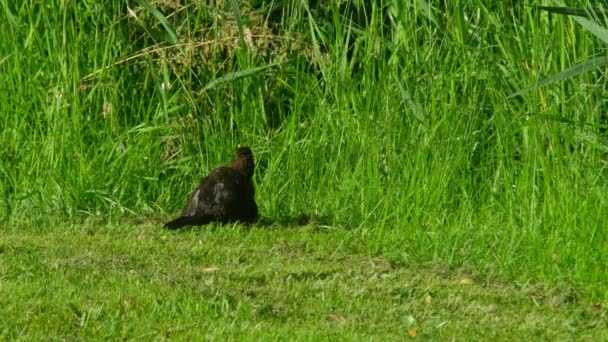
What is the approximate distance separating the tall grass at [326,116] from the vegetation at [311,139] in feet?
0.05

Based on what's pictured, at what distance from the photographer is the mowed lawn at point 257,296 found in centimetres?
491

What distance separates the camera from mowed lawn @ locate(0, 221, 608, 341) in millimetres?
4906

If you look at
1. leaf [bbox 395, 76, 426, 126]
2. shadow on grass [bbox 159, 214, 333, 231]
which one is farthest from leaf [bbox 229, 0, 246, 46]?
shadow on grass [bbox 159, 214, 333, 231]

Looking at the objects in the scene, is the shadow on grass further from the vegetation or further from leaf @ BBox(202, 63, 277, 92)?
leaf @ BBox(202, 63, 277, 92)

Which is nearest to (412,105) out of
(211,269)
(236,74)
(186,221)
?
(236,74)

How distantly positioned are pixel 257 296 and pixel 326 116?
2.55 meters

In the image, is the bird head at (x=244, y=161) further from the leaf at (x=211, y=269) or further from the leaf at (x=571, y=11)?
the leaf at (x=571, y=11)

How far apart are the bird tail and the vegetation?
109 millimetres

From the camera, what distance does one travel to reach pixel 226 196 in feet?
23.6

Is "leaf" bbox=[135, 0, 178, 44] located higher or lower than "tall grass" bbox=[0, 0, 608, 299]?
higher

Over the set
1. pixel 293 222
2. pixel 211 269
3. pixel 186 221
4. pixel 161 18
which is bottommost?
pixel 293 222

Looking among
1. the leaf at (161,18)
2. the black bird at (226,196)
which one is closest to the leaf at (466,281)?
the black bird at (226,196)

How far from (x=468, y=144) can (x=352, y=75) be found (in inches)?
58.8

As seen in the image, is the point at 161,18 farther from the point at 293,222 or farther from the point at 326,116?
the point at 293,222
